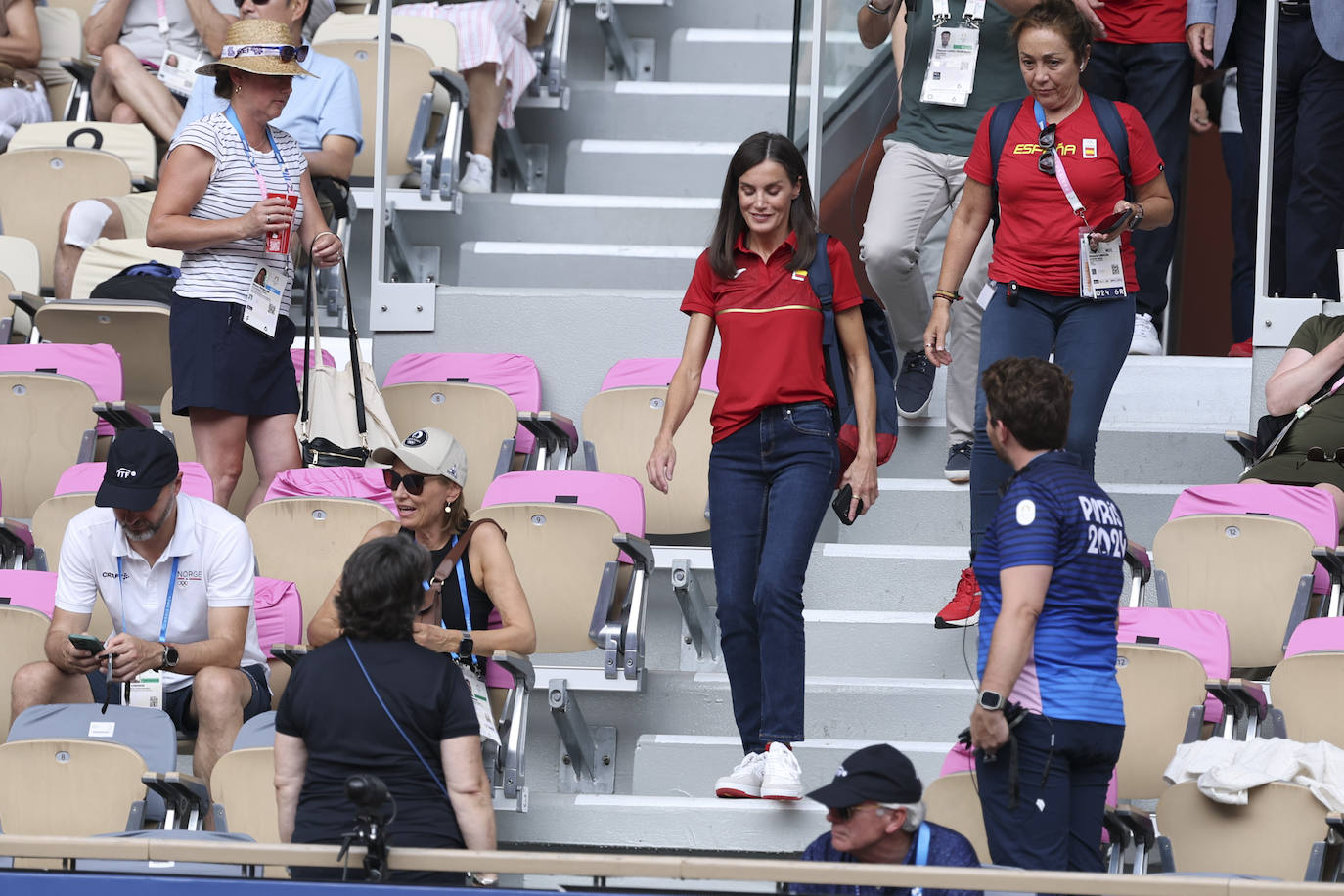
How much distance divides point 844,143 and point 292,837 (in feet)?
12.8

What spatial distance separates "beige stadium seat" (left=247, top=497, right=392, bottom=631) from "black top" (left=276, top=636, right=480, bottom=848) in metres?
1.95

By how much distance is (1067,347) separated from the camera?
5.08m

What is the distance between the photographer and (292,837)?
360cm

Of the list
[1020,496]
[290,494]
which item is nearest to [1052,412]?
[1020,496]

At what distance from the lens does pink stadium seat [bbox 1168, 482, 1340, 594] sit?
5.47 m

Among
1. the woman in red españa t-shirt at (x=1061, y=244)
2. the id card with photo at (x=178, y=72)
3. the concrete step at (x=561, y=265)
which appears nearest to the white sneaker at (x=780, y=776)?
the woman in red españa t-shirt at (x=1061, y=244)

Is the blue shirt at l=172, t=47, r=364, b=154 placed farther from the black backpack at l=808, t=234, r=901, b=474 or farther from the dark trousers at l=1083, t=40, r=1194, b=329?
the black backpack at l=808, t=234, r=901, b=474

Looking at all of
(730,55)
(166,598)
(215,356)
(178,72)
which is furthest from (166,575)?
(730,55)

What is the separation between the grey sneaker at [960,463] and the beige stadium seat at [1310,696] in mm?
1544

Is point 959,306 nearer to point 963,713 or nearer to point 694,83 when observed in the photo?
point 963,713

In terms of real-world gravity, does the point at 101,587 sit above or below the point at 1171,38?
below

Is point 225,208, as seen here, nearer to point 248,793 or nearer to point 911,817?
point 248,793

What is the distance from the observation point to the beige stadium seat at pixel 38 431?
6.19m

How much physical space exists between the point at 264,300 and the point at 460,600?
1.24 m
